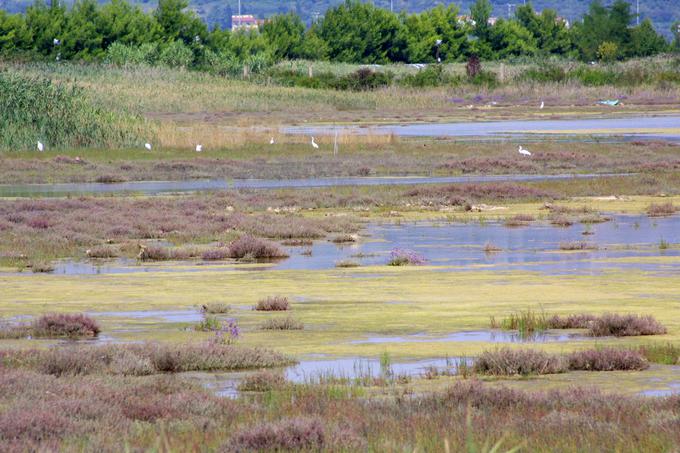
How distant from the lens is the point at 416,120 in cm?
7806

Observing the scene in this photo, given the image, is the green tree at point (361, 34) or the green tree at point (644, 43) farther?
the green tree at point (361, 34)

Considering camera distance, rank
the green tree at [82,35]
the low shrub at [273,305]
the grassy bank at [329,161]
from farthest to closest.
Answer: the green tree at [82,35] < the grassy bank at [329,161] < the low shrub at [273,305]

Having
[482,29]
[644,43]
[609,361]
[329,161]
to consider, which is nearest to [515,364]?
[609,361]

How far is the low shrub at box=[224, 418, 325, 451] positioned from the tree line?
91.1 m

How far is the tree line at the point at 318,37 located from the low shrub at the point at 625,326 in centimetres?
8650

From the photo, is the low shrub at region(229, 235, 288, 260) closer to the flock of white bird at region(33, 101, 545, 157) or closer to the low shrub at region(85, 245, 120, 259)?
the low shrub at region(85, 245, 120, 259)

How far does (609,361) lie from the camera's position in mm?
12055

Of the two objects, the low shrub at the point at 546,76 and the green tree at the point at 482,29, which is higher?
the green tree at the point at 482,29

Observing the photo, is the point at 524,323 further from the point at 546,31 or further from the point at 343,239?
the point at 546,31

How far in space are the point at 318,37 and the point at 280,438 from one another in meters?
129

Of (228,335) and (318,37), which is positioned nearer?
(228,335)

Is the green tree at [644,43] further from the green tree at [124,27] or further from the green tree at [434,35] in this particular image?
the green tree at [124,27]

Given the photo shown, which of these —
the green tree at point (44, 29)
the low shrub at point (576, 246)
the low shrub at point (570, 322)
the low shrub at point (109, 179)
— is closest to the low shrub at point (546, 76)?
the green tree at point (44, 29)

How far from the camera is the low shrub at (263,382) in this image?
1117 centimetres
